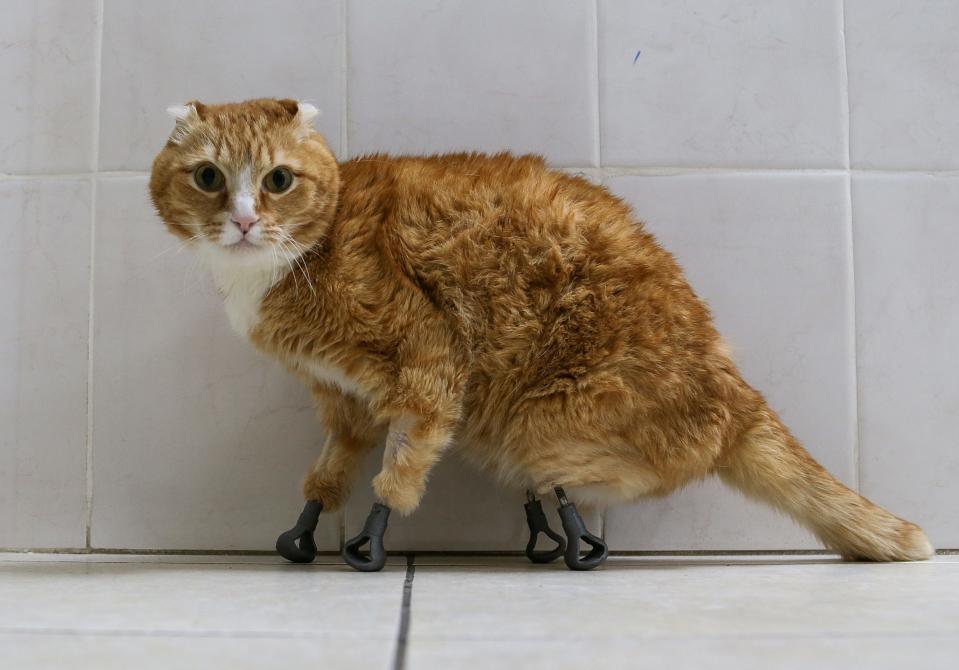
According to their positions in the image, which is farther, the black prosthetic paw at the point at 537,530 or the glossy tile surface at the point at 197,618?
the black prosthetic paw at the point at 537,530

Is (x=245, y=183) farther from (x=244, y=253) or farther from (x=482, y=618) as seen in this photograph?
(x=482, y=618)

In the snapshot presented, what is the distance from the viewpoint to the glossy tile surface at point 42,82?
5.43 feet

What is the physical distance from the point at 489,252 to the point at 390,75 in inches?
21.4

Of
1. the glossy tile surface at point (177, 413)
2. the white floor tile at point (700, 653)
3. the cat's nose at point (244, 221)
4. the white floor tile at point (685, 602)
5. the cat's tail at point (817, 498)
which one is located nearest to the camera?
the white floor tile at point (700, 653)

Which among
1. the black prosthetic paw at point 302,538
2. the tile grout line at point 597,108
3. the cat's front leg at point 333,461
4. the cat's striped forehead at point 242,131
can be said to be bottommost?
the black prosthetic paw at point 302,538

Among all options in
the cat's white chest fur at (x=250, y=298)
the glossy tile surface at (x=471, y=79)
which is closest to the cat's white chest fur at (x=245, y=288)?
the cat's white chest fur at (x=250, y=298)

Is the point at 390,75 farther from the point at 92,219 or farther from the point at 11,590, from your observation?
the point at 11,590

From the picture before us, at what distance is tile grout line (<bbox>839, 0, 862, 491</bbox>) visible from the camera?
64.2 inches

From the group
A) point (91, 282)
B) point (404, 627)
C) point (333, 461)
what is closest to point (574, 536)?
point (333, 461)

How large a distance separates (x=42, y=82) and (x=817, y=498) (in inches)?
65.4

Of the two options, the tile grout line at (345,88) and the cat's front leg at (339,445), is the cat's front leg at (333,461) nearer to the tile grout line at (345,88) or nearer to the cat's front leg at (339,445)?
the cat's front leg at (339,445)

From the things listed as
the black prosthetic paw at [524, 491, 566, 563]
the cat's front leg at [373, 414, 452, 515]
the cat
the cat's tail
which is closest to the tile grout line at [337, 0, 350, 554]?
the cat

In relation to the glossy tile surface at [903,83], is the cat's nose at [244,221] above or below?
below

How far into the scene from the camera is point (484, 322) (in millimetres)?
1312
